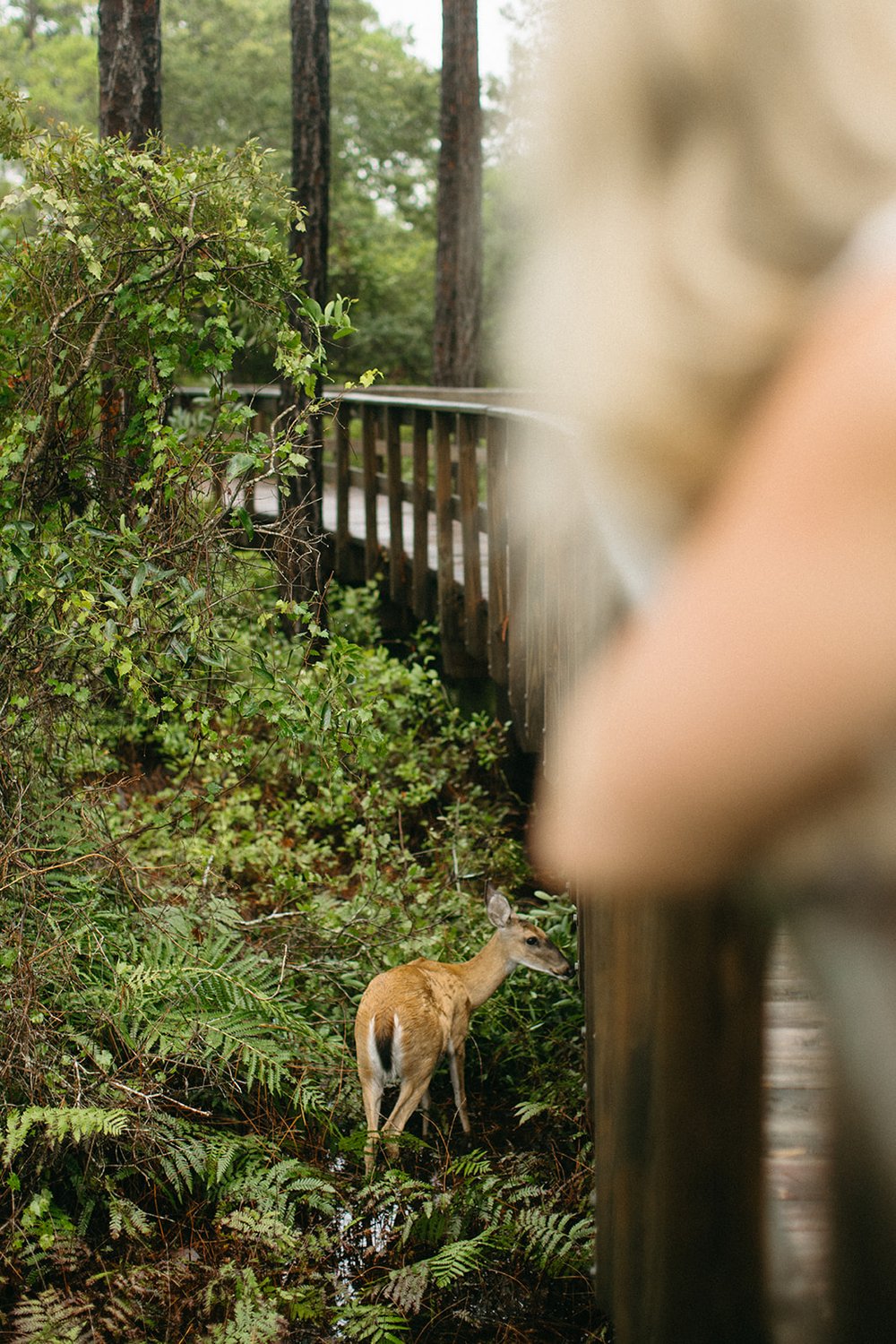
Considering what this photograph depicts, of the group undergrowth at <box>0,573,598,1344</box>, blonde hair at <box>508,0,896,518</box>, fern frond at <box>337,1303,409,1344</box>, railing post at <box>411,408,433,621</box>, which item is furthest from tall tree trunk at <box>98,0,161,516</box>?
blonde hair at <box>508,0,896,518</box>

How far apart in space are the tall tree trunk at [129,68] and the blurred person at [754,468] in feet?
27.3

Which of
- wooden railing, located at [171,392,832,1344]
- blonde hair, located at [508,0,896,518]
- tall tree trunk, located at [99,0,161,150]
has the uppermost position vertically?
tall tree trunk, located at [99,0,161,150]

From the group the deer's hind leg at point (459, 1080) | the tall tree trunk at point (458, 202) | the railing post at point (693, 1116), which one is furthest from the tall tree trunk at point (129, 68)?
the tall tree trunk at point (458, 202)

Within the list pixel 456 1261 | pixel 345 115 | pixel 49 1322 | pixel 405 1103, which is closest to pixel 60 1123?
pixel 49 1322

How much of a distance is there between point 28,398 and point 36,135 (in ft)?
3.31

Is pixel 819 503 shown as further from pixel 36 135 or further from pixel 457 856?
pixel 457 856

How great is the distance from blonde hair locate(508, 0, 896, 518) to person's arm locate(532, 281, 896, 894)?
0.06 meters

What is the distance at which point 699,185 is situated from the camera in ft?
3.12

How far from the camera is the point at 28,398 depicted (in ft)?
15.2

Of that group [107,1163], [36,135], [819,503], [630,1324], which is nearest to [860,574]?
[819,503]

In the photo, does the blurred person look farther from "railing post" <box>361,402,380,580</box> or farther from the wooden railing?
"railing post" <box>361,402,380,580</box>

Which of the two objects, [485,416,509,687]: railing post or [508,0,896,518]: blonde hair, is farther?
[485,416,509,687]: railing post

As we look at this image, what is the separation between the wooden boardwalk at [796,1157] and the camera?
40.0 inches

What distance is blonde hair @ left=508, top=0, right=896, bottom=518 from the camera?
906mm
